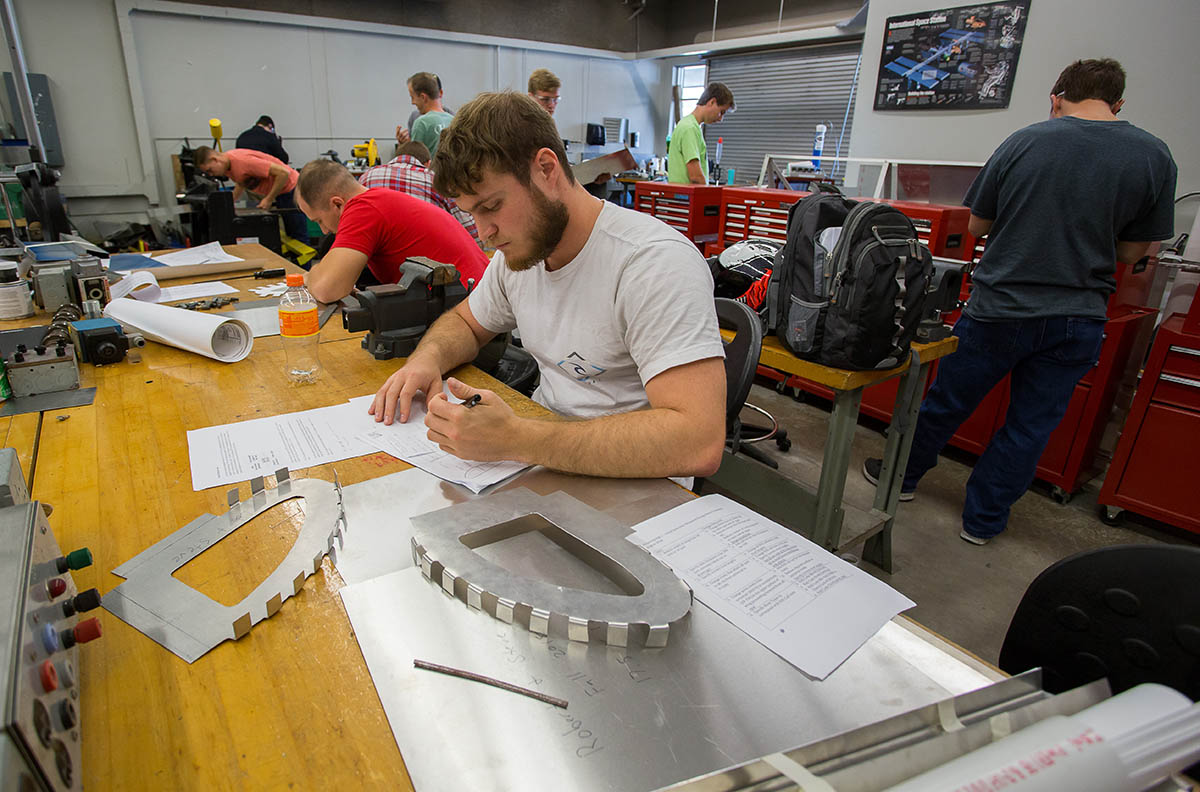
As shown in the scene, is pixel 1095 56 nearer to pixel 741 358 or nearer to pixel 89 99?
pixel 741 358

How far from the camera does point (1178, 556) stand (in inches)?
23.3

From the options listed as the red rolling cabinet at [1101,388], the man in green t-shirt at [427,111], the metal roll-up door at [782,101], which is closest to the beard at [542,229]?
the red rolling cabinet at [1101,388]

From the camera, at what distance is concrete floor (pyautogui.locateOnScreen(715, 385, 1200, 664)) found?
1.92m

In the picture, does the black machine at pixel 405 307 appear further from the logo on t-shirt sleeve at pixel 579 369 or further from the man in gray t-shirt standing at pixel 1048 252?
the man in gray t-shirt standing at pixel 1048 252

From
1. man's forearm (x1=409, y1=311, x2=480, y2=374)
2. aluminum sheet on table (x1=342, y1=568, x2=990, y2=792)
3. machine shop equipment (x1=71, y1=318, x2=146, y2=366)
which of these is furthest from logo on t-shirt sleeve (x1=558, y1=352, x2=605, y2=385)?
machine shop equipment (x1=71, y1=318, x2=146, y2=366)

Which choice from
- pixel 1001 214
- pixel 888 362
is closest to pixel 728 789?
pixel 888 362

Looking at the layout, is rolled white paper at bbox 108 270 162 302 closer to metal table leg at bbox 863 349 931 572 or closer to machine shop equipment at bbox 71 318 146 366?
machine shop equipment at bbox 71 318 146 366

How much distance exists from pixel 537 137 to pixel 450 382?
1.51 feet

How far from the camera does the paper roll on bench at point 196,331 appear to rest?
1.53 metres

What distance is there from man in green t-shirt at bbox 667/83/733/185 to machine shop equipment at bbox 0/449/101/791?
4338mm

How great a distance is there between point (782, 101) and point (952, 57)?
3298 millimetres

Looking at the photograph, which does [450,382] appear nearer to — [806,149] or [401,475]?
[401,475]

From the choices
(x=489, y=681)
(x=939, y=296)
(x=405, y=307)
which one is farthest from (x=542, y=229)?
(x=939, y=296)

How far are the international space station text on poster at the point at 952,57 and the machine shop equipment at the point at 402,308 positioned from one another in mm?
3692
